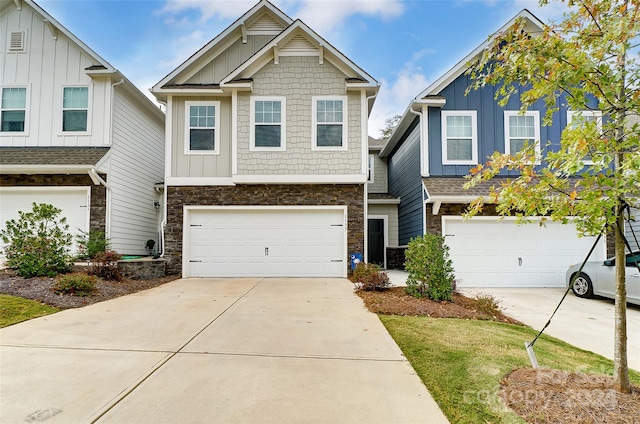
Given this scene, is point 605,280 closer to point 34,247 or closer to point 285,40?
point 285,40

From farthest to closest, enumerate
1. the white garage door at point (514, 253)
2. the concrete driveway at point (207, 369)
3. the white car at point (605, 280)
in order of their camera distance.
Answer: the white garage door at point (514, 253), the white car at point (605, 280), the concrete driveway at point (207, 369)

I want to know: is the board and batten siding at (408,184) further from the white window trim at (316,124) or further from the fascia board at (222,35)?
the fascia board at (222,35)

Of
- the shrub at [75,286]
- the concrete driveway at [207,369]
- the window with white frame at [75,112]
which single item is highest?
the window with white frame at [75,112]

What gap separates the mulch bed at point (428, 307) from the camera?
5812 millimetres

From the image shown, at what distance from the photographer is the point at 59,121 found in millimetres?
10430

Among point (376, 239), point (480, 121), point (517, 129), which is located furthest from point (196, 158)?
point (517, 129)

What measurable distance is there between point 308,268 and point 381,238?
4565 mm

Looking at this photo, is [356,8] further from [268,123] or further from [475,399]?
[475,399]

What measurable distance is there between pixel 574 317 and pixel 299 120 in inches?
318

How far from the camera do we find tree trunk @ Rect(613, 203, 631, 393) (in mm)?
2895

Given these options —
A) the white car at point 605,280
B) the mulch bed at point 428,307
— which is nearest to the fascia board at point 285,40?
the mulch bed at point 428,307

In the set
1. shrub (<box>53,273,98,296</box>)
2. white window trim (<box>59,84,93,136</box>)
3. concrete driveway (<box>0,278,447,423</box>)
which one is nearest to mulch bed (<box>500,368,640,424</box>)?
concrete driveway (<box>0,278,447,423</box>)

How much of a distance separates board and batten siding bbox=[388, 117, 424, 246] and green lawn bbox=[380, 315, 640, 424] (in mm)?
5504

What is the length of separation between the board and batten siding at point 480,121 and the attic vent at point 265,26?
5.90 metres
